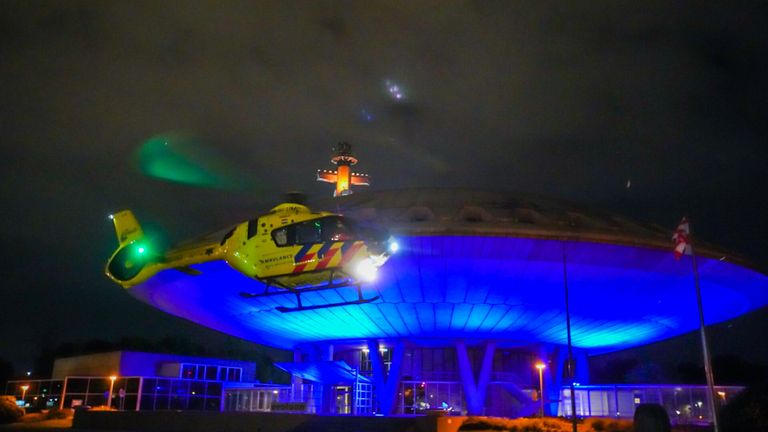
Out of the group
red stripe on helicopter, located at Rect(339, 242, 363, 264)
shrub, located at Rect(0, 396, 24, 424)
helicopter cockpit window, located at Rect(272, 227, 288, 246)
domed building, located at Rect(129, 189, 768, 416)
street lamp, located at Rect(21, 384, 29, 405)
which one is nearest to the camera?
red stripe on helicopter, located at Rect(339, 242, 363, 264)

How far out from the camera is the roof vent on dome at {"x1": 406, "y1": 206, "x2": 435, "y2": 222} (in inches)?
1100

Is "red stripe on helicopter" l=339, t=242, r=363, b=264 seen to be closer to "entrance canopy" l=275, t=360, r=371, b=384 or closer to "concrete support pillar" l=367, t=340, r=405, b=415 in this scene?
"entrance canopy" l=275, t=360, r=371, b=384

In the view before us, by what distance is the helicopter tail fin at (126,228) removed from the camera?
23.0m

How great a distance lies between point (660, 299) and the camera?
3278cm

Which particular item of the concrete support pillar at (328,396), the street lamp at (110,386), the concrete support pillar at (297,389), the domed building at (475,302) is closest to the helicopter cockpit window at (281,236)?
the domed building at (475,302)

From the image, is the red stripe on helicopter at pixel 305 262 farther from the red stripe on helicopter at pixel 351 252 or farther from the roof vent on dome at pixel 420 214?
the roof vent on dome at pixel 420 214

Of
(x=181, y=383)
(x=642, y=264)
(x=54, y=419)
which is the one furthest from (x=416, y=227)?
(x=181, y=383)

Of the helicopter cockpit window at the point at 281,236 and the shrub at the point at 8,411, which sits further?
the shrub at the point at 8,411

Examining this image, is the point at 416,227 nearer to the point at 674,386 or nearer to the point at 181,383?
the point at 674,386

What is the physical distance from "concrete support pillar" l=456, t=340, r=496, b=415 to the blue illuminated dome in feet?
3.31

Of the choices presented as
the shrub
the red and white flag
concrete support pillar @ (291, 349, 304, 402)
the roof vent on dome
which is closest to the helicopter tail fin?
the roof vent on dome

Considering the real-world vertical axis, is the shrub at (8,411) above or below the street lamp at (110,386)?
below

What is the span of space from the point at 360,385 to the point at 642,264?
2033 cm

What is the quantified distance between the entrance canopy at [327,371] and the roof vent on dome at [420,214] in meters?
11.3
